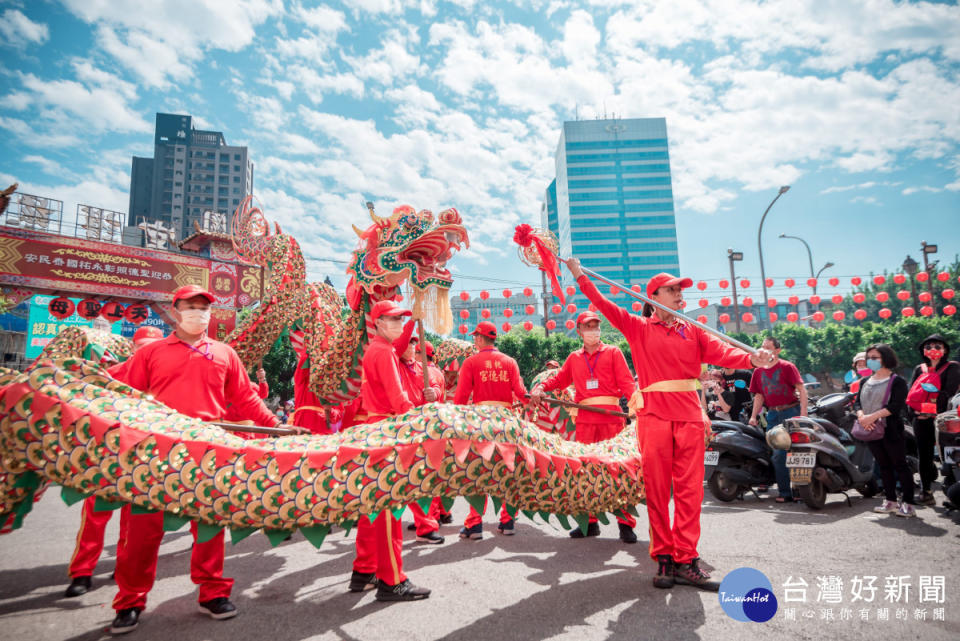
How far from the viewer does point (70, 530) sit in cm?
542

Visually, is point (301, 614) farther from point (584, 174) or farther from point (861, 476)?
point (584, 174)

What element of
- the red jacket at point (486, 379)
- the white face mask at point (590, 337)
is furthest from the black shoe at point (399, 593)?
the white face mask at point (590, 337)

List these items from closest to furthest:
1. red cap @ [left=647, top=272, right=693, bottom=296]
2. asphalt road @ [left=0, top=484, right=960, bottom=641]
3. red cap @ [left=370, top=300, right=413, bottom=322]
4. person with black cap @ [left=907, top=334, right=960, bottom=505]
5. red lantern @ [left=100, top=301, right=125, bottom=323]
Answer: asphalt road @ [left=0, top=484, right=960, bottom=641]
red cap @ [left=647, top=272, right=693, bottom=296]
red cap @ [left=370, top=300, right=413, bottom=322]
person with black cap @ [left=907, top=334, right=960, bottom=505]
red lantern @ [left=100, top=301, right=125, bottom=323]

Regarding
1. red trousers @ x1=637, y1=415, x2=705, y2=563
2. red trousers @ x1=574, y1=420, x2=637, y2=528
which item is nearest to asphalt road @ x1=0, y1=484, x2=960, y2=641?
red trousers @ x1=637, y1=415, x2=705, y2=563

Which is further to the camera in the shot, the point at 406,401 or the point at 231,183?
the point at 231,183

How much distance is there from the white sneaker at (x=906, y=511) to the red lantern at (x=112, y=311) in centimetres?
2303

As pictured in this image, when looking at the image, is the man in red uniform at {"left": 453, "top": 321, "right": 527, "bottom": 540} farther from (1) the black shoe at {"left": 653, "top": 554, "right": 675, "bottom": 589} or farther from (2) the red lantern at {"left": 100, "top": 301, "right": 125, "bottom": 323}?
(2) the red lantern at {"left": 100, "top": 301, "right": 125, "bottom": 323}

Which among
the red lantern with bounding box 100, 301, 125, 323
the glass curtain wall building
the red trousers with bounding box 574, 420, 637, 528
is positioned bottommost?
the red trousers with bounding box 574, 420, 637, 528

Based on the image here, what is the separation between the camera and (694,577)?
9.95ft

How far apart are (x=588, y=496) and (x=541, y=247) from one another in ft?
5.69

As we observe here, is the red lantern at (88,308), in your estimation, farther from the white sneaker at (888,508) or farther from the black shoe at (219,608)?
the white sneaker at (888,508)

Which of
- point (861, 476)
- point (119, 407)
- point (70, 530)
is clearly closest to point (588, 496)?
point (119, 407)

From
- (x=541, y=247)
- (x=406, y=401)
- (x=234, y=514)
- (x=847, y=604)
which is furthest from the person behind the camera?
(x=541, y=247)

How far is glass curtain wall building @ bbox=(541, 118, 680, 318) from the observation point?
84875 millimetres
